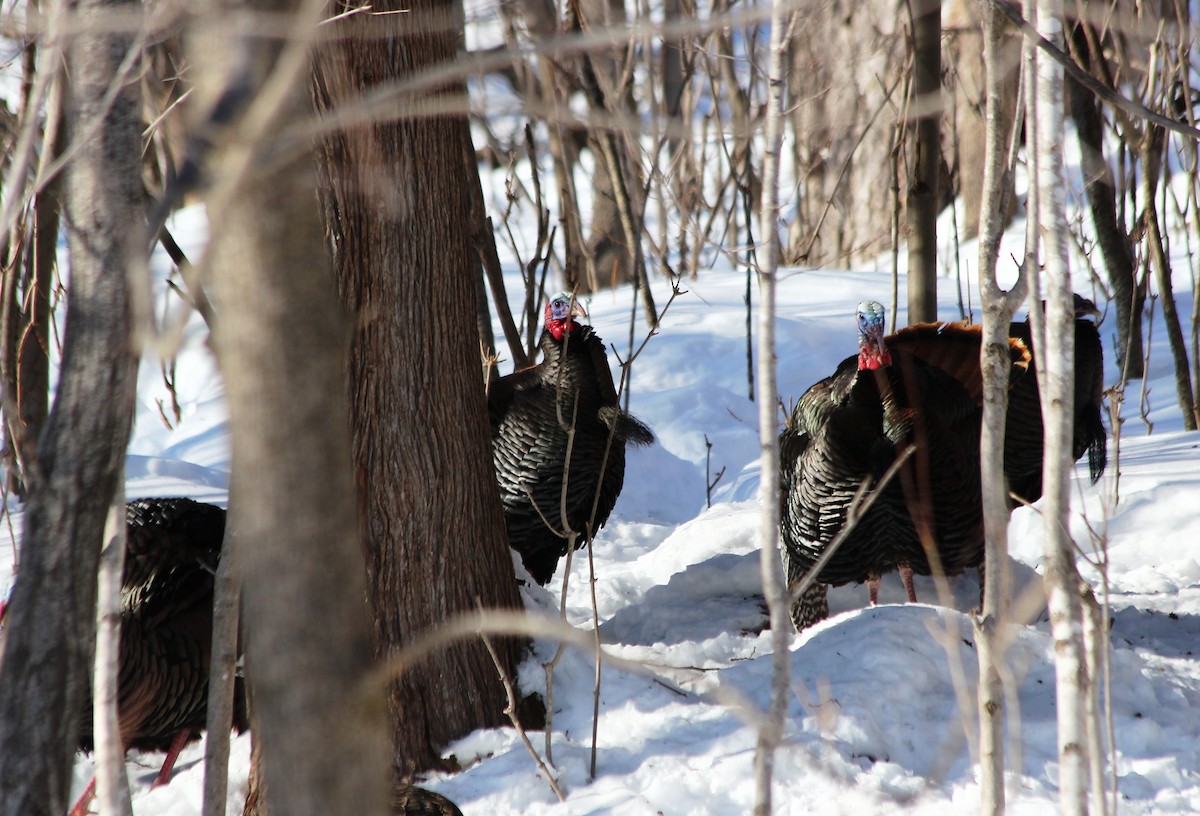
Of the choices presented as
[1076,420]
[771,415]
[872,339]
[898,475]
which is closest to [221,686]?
[771,415]

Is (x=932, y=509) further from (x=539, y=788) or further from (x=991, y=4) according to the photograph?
(x=991, y=4)

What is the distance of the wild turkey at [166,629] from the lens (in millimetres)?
3316

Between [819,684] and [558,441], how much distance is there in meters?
2.58

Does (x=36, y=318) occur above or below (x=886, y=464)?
above

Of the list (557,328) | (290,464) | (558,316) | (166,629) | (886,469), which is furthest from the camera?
(558,316)

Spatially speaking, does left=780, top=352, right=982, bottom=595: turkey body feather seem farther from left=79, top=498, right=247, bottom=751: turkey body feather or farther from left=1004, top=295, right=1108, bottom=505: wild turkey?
left=79, top=498, right=247, bottom=751: turkey body feather

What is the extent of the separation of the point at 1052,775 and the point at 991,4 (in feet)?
6.21

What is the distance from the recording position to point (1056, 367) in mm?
1848

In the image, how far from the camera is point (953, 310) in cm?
843

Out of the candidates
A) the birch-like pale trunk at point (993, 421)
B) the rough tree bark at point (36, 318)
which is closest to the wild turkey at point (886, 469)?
the birch-like pale trunk at point (993, 421)

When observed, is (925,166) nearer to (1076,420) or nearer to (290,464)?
(1076,420)

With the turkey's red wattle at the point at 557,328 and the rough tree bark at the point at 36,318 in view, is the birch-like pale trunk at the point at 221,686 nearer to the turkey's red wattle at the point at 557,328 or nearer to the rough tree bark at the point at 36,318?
the rough tree bark at the point at 36,318

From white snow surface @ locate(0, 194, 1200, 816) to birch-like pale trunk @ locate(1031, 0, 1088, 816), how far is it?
5.9 inches

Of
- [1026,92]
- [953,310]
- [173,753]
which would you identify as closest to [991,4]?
[1026,92]
